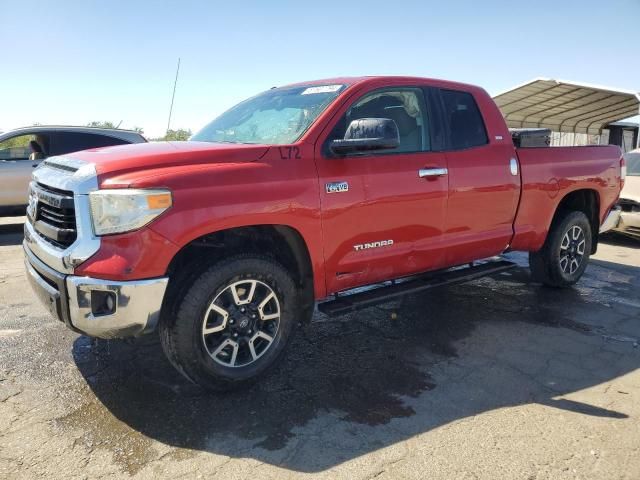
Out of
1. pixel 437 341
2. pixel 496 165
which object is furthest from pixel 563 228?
pixel 437 341

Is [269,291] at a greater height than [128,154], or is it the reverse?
[128,154]

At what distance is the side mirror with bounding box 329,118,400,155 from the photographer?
3391 millimetres

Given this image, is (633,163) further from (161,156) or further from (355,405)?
(161,156)

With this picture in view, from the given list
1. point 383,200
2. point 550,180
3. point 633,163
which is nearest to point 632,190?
point 633,163

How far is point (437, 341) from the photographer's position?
4.19 meters

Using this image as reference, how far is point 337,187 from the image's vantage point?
350cm

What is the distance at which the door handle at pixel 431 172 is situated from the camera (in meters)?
3.97

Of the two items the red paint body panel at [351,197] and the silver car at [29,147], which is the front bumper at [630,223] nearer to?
the red paint body panel at [351,197]

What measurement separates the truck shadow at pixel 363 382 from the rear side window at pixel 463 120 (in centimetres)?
159

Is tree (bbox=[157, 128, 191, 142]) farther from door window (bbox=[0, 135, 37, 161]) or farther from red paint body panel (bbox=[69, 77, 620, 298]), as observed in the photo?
door window (bbox=[0, 135, 37, 161])

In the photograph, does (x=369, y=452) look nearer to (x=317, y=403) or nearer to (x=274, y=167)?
(x=317, y=403)

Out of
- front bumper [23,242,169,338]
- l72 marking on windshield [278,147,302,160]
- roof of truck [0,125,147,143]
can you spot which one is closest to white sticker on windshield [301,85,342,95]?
l72 marking on windshield [278,147,302,160]

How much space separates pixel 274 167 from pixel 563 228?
11.5ft

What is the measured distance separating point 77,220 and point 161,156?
59 cm
